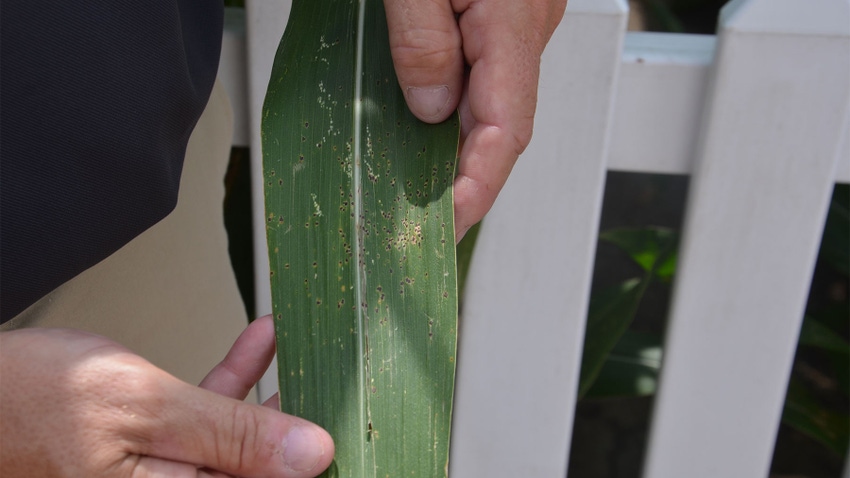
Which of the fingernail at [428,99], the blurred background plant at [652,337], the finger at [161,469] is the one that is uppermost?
the fingernail at [428,99]

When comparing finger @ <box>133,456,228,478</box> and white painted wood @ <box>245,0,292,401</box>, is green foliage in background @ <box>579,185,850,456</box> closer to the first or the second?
white painted wood @ <box>245,0,292,401</box>

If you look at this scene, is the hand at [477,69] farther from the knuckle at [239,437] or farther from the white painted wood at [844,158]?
the white painted wood at [844,158]

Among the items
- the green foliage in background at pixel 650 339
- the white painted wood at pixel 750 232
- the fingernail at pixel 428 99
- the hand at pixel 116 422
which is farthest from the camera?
the green foliage in background at pixel 650 339

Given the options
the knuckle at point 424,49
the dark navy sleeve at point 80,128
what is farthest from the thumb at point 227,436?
the knuckle at point 424,49

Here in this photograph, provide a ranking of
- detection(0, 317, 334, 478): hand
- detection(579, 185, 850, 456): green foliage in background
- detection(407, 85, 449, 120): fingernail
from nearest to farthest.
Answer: detection(0, 317, 334, 478): hand → detection(407, 85, 449, 120): fingernail → detection(579, 185, 850, 456): green foliage in background

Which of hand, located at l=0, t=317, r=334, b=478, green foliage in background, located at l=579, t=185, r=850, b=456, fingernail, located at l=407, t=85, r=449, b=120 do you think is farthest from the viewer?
green foliage in background, located at l=579, t=185, r=850, b=456

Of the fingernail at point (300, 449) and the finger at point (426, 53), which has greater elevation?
the finger at point (426, 53)

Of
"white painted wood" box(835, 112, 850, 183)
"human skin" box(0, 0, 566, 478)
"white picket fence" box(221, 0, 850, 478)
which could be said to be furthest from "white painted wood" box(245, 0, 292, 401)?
"white painted wood" box(835, 112, 850, 183)
